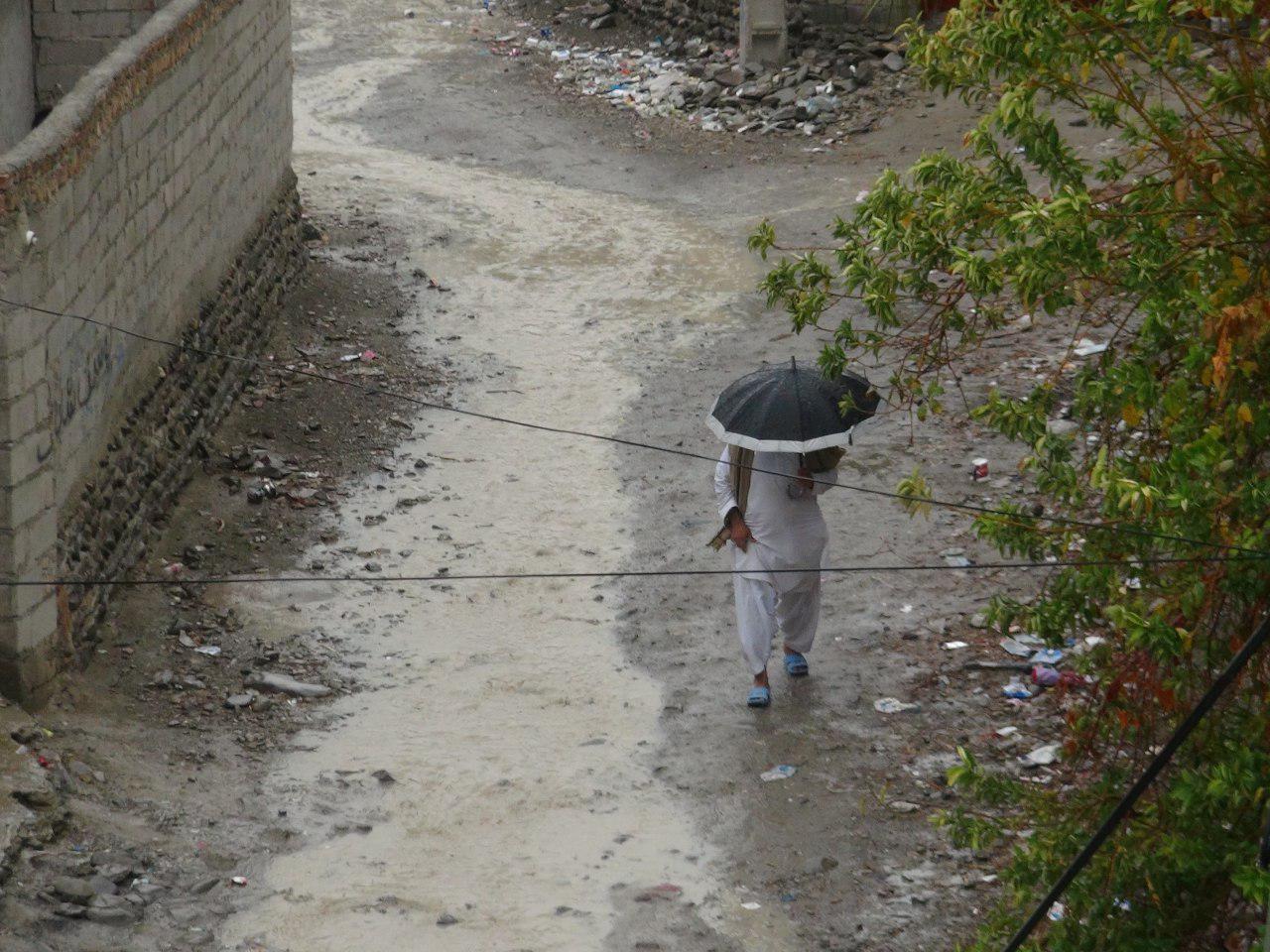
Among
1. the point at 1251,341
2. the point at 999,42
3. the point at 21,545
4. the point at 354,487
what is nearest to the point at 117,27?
the point at 354,487

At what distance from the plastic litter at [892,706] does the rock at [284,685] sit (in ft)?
8.57

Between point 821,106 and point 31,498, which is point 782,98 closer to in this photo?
point 821,106

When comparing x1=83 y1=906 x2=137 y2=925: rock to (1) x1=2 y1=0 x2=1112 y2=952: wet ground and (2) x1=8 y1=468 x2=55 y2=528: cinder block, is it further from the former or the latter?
(2) x1=8 y1=468 x2=55 y2=528: cinder block

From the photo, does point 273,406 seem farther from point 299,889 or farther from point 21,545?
point 299,889

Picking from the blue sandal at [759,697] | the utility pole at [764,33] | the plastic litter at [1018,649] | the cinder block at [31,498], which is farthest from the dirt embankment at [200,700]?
the utility pole at [764,33]

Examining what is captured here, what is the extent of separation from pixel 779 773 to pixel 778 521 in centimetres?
112

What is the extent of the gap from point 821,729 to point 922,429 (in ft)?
11.1

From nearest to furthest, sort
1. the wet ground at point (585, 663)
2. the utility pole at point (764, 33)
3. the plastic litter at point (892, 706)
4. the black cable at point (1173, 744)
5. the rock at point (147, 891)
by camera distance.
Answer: the black cable at point (1173, 744) → the rock at point (147, 891) → the wet ground at point (585, 663) → the plastic litter at point (892, 706) → the utility pole at point (764, 33)

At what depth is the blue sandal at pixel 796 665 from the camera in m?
7.63

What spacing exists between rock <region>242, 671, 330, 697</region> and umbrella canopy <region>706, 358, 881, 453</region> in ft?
7.60

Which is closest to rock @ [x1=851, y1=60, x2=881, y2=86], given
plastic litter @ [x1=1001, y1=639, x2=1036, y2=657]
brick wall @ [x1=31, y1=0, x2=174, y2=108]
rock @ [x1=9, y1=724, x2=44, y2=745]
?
brick wall @ [x1=31, y1=0, x2=174, y2=108]

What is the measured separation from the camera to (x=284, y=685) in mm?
7637

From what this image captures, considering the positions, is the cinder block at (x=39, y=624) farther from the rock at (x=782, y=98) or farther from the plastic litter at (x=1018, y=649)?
the rock at (x=782, y=98)

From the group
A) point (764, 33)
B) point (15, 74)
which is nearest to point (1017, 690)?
point (15, 74)
